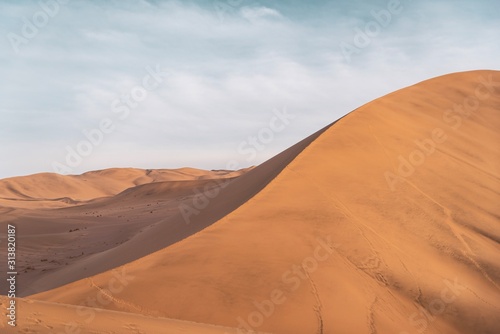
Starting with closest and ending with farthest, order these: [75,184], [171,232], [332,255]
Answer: [332,255] → [171,232] → [75,184]

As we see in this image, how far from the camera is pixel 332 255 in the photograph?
676cm

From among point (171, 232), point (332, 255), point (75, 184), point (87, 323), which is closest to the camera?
point (87, 323)

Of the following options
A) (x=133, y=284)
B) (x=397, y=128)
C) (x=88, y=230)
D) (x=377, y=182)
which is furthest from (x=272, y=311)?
(x=88, y=230)

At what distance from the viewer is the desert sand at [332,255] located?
18.3 feet

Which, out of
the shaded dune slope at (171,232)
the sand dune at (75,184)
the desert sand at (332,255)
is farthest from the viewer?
the sand dune at (75,184)

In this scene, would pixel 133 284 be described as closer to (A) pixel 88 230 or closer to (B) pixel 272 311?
(B) pixel 272 311

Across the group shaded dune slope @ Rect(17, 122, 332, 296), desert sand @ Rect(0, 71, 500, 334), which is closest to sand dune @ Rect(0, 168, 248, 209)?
shaded dune slope @ Rect(17, 122, 332, 296)

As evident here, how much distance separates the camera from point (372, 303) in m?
5.98

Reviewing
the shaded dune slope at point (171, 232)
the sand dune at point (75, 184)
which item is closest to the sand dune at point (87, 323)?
the shaded dune slope at point (171, 232)

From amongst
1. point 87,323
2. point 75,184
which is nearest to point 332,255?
point 87,323

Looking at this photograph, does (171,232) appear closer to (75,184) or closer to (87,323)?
(87,323)

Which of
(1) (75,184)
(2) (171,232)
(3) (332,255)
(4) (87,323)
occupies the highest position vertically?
(1) (75,184)

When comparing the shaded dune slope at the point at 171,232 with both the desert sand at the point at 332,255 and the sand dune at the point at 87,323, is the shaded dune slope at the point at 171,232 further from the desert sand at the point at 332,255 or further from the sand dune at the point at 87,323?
the sand dune at the point at 87,323

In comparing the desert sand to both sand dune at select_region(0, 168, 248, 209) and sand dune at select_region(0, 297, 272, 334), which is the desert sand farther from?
sand dune at select_region(0, 168, 248, 209)
